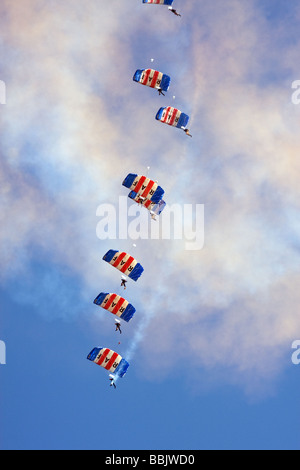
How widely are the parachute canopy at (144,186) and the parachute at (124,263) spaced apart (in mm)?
8913

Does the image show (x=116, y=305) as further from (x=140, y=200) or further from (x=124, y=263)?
(x=140, y=200)

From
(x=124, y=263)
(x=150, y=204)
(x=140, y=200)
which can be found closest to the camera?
(x=124, y=263)

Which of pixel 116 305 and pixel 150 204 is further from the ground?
pixel 150 204

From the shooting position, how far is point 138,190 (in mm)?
146125

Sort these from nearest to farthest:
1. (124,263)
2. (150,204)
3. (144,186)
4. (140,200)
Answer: (124,263) < (144,186) < (140,200) < (150,204)

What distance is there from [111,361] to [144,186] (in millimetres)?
24255

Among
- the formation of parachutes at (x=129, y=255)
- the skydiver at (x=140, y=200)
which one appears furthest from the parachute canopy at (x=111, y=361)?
the skydiver at (x=140, y=200)

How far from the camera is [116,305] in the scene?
475ft

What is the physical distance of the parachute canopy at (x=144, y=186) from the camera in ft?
479

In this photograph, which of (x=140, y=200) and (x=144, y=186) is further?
(x=140, y=200)

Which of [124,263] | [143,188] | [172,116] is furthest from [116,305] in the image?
[172,116]

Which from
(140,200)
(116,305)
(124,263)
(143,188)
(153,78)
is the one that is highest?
(153,78)

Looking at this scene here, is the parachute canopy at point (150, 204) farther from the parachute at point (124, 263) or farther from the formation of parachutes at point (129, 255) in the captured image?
the parachute at point (124, 263)
